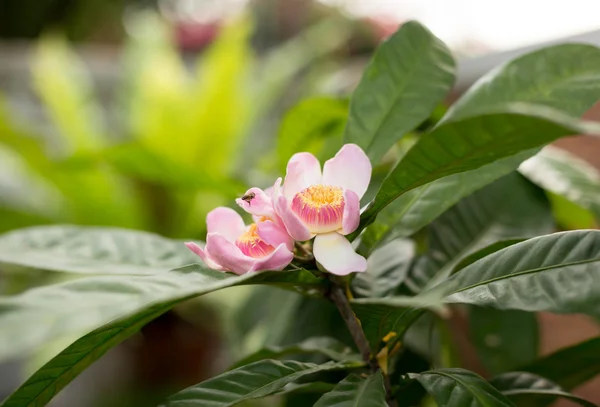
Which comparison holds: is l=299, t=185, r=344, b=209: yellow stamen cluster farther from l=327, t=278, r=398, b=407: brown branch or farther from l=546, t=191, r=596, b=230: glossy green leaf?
l=546, t=191, r=596, b=230: glossy green leaf

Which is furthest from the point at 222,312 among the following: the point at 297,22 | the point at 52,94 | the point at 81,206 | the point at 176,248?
the point at 297,22

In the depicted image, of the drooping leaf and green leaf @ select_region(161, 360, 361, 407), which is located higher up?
the drooping leaf

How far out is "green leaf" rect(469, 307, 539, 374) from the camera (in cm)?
61

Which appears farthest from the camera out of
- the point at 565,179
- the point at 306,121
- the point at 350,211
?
the point at 306,121

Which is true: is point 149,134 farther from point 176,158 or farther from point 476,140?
point 476,140

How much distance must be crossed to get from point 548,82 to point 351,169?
15 centimetres

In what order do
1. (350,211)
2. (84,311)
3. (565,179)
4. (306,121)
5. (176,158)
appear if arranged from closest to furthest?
1. (84,311)
2. (350,211)
3. (565,179)
4. (306,121)
5. (176,158)

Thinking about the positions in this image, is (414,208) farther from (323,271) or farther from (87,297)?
(87,297)

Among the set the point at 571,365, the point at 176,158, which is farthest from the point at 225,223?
the point at 176,158

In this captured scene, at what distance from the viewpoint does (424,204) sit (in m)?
0.46

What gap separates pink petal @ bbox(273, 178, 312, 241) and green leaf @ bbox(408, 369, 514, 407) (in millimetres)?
118

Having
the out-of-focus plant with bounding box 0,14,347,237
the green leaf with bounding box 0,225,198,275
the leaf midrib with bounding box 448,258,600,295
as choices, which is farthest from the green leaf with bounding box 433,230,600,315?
the out-of-focus plant with bounding box 0,14,347,237

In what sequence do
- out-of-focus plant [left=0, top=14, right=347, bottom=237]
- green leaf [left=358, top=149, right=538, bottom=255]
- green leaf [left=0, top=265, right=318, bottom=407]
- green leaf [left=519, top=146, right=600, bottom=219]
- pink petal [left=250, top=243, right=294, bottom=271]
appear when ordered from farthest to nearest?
out-of-focus plant [left=0, top=14, right=347, bottom=237] → green leaf [left=519, top=146, right=600, bottom=219] → green leaf [left=358, top=149, right=538, bottom=255] → pink petal [left=250, top=243, right=294, bottom=271] → green leaf [left=0, top=265, right=318, bottom=407]

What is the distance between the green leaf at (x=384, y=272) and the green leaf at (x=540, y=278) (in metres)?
0.14
